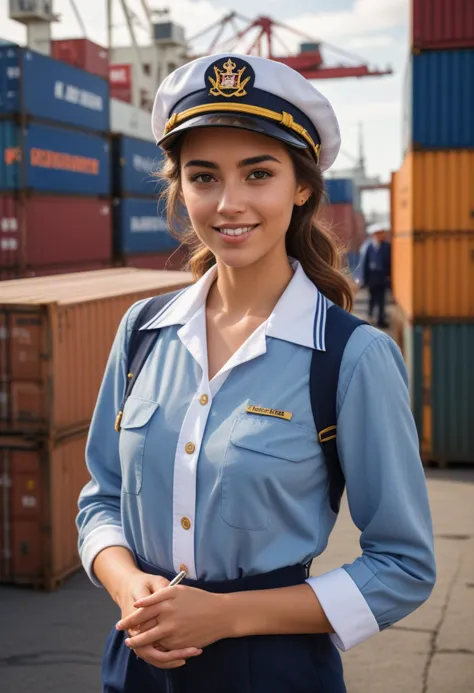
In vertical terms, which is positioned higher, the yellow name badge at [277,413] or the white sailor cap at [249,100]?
the white sailor cap at [249,100]

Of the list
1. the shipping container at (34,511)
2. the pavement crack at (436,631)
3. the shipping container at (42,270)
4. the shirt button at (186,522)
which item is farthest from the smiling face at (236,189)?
the shipping container at (42,270)

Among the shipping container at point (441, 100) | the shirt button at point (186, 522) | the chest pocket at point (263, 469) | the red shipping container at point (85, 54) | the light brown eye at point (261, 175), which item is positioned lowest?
the shirt button at point (186, 522)

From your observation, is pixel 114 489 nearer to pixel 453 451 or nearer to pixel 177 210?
pixel 177 210

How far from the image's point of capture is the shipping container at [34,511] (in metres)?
6.38

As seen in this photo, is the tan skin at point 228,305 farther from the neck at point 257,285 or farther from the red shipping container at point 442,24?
the red shipping container at point 442,24

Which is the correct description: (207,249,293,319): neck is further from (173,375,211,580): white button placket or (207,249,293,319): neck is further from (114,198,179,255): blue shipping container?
(114,198,179,255): blue shipping container

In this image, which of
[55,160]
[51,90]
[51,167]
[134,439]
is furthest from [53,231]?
[134,439]

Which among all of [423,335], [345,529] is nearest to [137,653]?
[345,529]

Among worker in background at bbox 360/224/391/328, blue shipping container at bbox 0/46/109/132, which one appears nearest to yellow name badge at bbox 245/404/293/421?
blue shipping container at bbox 0/46/109/132

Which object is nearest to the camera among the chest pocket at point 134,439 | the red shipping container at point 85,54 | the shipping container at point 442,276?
the chest pocket at point 134,439

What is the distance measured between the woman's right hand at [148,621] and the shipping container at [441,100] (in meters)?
8.52

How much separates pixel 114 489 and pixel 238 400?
480 millimetres

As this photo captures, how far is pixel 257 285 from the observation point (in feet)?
7.19

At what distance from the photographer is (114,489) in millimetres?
2289
